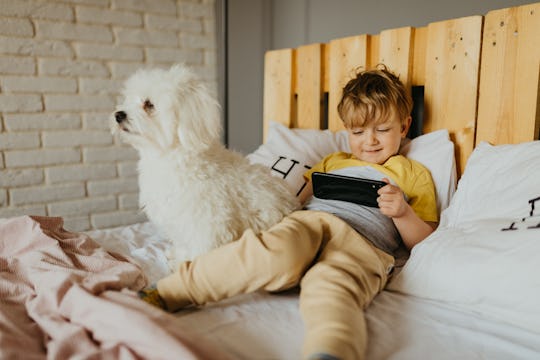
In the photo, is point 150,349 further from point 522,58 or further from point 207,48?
point 207,48

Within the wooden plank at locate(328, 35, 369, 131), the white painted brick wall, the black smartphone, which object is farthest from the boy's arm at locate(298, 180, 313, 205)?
the white painted brick wall

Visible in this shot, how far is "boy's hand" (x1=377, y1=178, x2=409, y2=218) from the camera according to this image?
1.08 m

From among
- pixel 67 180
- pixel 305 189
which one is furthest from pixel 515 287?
pixel 67 180

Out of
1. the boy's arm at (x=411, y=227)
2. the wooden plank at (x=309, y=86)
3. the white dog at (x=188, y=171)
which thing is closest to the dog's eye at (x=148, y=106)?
the white dog at (x=188, y=171)

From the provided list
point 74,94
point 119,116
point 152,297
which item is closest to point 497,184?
point 152,297

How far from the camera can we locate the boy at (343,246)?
2.44 feet

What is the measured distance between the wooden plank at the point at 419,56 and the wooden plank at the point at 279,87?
0.59 meters

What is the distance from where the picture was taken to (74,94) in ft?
6.33

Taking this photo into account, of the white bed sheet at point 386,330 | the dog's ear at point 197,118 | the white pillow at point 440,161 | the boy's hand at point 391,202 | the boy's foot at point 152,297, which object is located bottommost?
the white bed sheet at point 386,330

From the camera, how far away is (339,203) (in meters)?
1.21

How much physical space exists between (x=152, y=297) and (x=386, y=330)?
471mm

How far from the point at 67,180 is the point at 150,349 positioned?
159cm

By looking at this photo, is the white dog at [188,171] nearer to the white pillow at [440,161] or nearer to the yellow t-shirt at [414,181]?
the yellow t-shirt at [414,181]

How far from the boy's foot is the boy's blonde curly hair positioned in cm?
79
